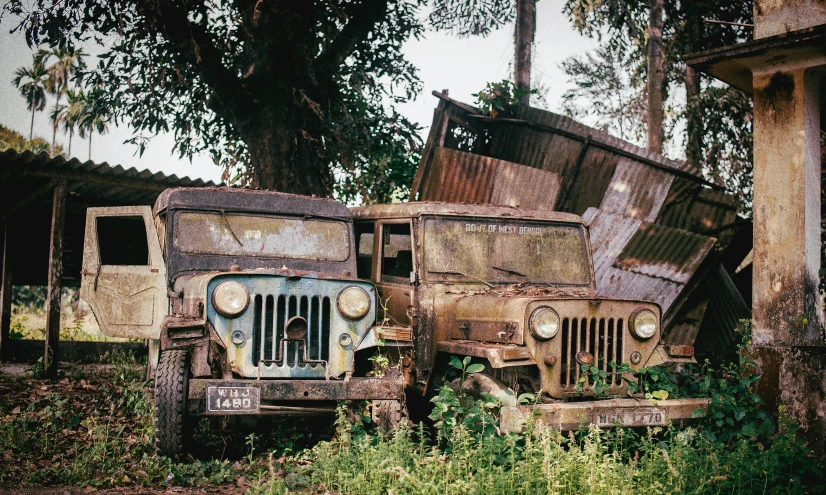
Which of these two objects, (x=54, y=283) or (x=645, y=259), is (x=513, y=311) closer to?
(x=645, y=259)

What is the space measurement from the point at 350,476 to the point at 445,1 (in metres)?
11.9

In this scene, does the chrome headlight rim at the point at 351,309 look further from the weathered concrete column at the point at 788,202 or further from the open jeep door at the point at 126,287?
the weathered concrete column at the point at 788,202

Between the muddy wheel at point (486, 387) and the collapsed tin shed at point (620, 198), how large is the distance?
4310 mm

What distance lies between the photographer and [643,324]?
602 cm

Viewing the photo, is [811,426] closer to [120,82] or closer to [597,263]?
[597,263]

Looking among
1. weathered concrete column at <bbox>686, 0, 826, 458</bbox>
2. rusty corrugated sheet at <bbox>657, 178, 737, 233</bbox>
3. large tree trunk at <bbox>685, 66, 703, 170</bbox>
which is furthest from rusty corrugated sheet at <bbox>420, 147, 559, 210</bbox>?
large tree trunk at <bbox>685, 66, 703, 170</bbox>

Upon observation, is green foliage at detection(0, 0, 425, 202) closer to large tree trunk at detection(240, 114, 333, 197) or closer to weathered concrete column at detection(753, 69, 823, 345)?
large tree trunk at detection(240, 114, 333, 197)

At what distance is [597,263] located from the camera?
32.4 ft

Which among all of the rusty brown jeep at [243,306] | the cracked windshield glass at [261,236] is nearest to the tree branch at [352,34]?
the rusty brown jeep at [243,306]

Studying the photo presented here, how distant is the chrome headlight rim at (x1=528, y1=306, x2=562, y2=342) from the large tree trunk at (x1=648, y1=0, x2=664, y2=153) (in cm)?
1116

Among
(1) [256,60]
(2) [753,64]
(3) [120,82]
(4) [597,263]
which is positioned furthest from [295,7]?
(2) [753,64]

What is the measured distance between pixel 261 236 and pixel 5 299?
25.8 feet

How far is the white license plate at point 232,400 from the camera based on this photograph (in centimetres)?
527

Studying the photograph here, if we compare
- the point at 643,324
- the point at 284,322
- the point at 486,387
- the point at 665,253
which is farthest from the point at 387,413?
the point at 665,253
